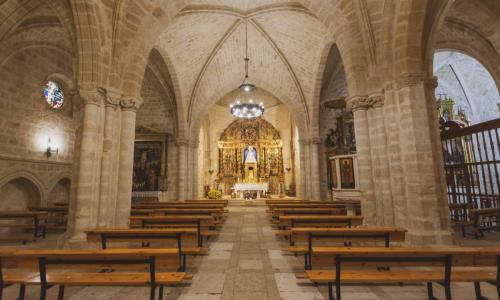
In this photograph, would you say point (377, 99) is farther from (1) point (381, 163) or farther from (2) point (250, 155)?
(2) point (250, 155)

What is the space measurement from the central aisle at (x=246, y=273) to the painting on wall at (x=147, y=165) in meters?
9.01

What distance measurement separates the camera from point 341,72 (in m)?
13.9

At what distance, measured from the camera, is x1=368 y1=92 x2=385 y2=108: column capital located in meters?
5.79

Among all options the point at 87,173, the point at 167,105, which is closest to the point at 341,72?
the point at 167,105

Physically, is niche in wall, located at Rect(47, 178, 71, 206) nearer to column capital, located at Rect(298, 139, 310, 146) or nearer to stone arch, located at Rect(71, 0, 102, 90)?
stone arch, located at Rect(71, 0, 102, 90)

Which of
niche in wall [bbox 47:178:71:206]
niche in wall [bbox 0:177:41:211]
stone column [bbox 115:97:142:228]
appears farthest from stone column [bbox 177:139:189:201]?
stone column [bbox 115:97:142:228]

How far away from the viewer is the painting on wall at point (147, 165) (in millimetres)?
13516

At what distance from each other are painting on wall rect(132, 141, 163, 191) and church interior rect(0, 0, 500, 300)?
0.09m

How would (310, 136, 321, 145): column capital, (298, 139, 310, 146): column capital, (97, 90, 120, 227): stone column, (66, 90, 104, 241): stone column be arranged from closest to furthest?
(66, 90, 104, 241): stone column < (97, 90, 120, 227): stone column < (310, 136, 321, 145): column capital < (298, 139, 310, 146): column capital

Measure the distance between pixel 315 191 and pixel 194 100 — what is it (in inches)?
337

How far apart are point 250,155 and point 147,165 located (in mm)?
9495

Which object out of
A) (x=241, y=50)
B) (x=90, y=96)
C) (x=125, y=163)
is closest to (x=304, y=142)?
(x=241, y=50)

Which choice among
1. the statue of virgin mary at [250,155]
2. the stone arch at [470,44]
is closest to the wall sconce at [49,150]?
the statue of virgin mary at [250,155]

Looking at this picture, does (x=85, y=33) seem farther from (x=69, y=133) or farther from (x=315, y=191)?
(x=315, y=191)
